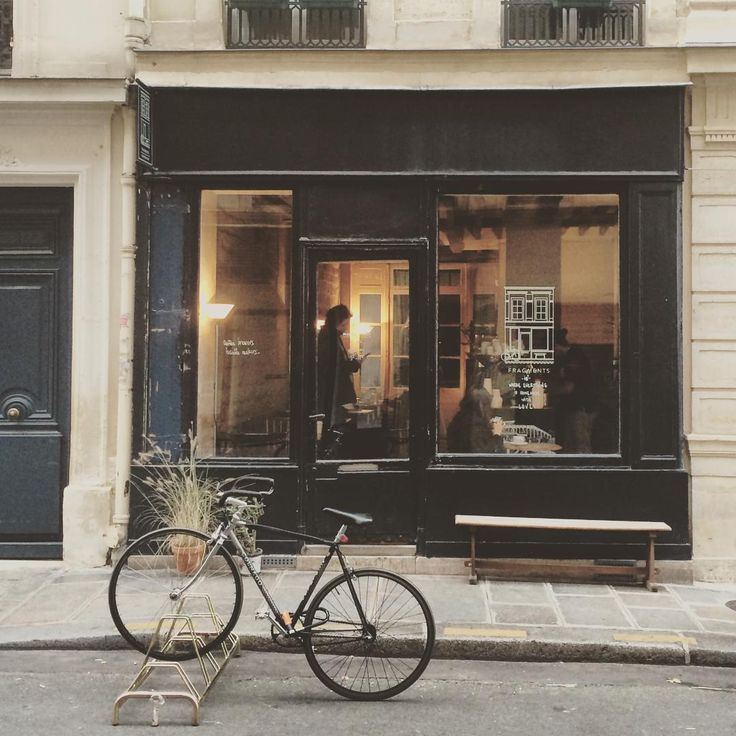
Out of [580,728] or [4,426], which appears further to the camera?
[4,426]

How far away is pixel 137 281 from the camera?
7.53 metres

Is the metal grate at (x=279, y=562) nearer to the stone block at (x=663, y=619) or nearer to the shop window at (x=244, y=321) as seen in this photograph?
the shop window at (x=244, y=321)

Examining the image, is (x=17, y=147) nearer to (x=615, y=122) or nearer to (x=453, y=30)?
(x=453, y=30)

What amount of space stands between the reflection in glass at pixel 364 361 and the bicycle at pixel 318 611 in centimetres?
256

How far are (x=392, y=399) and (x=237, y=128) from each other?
2850 millimetres

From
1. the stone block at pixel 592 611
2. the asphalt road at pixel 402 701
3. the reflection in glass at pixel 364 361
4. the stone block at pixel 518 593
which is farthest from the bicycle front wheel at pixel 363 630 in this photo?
the reflection in glass at pixel 364 361

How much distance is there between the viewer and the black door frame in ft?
24.5

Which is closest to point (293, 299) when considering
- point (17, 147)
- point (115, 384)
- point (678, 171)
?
point (115, 384)

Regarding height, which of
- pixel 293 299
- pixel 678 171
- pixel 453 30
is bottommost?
pixel 293 299

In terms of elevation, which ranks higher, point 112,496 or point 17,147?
point 17,147

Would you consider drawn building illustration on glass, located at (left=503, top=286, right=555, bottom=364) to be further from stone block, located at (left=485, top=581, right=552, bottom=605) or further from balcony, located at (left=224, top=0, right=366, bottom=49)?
balcony, located at (left=224, top=0, right=366, bottom=49)

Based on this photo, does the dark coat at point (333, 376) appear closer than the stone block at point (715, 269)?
No

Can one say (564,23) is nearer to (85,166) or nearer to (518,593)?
(85,166)

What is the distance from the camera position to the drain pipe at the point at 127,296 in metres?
7.44
